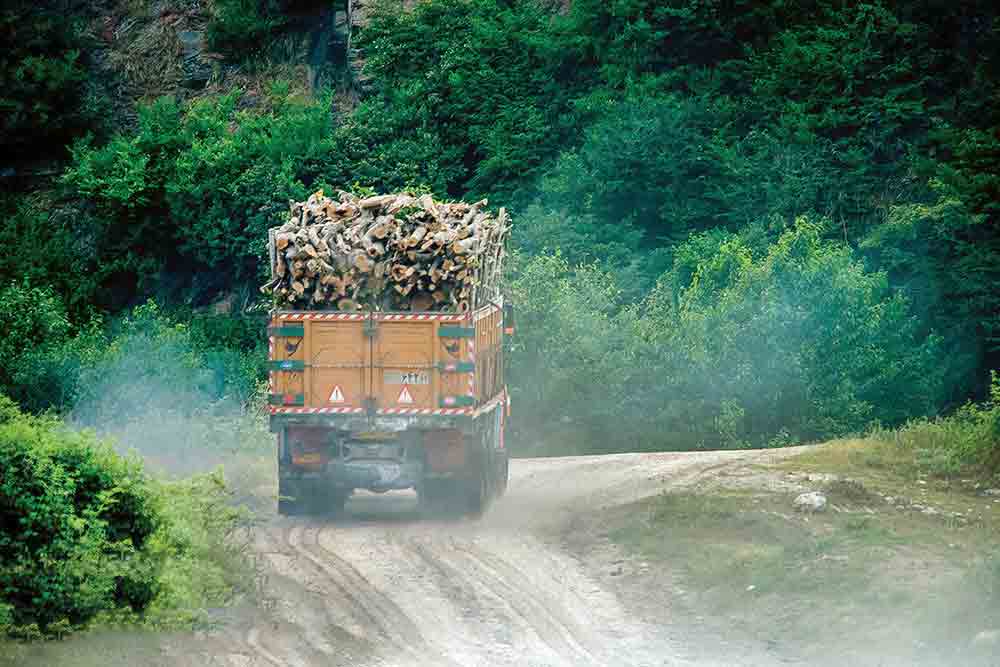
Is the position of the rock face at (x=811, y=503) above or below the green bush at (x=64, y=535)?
below

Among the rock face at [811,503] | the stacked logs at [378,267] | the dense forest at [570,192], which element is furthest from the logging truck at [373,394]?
the dense forest at [570,192]

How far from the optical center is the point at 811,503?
20359 millimetres

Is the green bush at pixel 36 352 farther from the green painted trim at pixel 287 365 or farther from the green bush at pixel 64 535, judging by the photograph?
the green bush at pixel 64 535

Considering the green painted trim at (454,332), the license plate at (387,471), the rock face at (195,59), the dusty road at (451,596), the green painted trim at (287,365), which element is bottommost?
the dusty road at (451,596)

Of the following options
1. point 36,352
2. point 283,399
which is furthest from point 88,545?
point 36,352

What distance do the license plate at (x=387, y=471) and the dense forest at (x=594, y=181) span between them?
1414cm

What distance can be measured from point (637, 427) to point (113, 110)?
81.9ft

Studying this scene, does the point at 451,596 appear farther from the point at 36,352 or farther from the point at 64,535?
the point at 36,352

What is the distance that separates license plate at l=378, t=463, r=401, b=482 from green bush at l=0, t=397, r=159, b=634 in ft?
23.1

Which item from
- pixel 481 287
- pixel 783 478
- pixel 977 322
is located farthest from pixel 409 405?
pixel 977 322

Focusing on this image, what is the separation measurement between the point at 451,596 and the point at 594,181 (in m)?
28.1

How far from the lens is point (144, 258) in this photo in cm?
4850

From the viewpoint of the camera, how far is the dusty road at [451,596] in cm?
1538

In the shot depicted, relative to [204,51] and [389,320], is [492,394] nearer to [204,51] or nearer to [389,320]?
[389,320]
